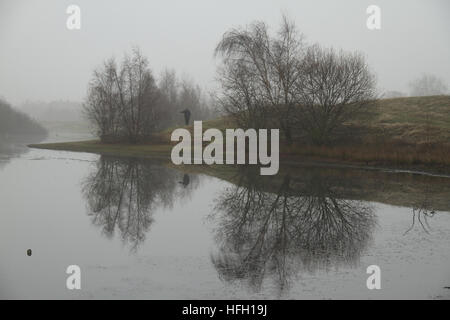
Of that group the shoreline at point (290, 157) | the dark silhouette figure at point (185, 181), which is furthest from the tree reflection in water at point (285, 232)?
the shoreline at point (290, 157)

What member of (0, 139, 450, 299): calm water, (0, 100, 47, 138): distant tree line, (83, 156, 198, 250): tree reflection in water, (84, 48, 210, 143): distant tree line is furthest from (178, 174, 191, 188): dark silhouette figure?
(0, 100, 47, 138): distant tree line

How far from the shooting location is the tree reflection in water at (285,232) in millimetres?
11408

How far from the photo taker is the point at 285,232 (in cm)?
1508

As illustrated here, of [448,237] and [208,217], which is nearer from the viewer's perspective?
[448,237]

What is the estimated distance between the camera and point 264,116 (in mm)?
43031

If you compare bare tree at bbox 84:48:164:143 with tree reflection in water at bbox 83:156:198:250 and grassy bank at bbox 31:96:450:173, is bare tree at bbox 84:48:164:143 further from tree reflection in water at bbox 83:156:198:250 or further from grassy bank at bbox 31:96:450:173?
tree reflection in water at bbox 83:156:198:250

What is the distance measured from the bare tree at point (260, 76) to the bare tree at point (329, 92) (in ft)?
3.56

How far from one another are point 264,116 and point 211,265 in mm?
32471

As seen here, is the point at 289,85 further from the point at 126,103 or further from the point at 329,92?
the point at 126,103

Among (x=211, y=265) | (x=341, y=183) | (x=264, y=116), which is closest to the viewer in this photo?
(x=211, y=265)

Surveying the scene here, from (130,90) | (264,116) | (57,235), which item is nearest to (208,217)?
(57,235)

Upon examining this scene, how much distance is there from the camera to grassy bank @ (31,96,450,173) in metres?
34.7

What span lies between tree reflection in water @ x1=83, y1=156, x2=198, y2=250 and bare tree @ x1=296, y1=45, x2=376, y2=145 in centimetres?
1447

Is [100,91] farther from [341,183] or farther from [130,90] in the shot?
[341,183]
